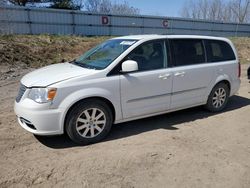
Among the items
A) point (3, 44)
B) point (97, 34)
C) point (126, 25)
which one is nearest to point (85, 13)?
point (97, 34)

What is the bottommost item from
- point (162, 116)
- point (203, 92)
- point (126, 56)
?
point (162, 116)

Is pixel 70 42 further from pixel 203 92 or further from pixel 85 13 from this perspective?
pixel 203 92

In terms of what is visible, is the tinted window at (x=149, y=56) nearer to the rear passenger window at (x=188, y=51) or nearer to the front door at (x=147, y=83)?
the front door at (x=147, y=83)

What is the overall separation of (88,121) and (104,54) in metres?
1.33

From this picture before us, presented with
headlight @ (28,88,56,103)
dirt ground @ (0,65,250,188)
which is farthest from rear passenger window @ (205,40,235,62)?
headlight @ (28,88,56,103)

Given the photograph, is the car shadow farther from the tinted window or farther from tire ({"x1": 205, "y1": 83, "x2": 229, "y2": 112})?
the tinted window

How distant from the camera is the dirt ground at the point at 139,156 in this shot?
3.28 m

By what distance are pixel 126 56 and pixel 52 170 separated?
2140 millimetres

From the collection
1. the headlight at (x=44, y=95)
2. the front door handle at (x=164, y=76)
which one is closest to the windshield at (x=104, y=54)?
the front door handle at (x=164, y=76)

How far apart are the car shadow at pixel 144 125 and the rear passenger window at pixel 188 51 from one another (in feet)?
3.79

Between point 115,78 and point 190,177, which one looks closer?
point 190,177

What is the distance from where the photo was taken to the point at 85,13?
18625 millimetres

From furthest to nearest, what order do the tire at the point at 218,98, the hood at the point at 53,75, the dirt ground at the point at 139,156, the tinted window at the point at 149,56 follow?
the tire at the point at 218,98, the tinted window at the point at 149,56, the hood at the point at 53,75, the dirt ground at the point at 139,156

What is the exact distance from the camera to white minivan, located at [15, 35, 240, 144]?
3.89 m
